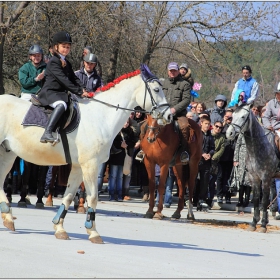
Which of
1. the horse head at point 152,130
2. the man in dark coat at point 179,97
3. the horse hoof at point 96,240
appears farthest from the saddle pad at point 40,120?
the man in dark coat at point 179,97

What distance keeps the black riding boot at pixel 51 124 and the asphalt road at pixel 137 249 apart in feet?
5.00

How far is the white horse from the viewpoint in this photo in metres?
11.1

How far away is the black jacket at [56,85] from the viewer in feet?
37.1

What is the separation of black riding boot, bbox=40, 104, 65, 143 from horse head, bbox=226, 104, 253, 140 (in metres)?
5.03

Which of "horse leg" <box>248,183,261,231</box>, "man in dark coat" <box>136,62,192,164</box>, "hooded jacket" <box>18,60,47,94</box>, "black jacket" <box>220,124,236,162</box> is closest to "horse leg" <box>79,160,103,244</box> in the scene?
"hooded jacket" <box>18,60,47,94</box>

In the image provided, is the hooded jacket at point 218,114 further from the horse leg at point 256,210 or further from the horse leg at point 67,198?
the horse leg at point 67,198

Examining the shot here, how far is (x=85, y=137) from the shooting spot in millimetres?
11109

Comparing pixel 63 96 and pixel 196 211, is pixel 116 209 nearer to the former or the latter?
pixel 196 211

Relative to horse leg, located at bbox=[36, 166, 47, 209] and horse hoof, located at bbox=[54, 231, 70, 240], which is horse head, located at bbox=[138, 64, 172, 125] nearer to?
horse hoof, located at bbox=[54, 231, 70, 240]

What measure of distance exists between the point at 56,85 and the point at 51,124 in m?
0.77

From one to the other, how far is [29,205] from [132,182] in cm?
673

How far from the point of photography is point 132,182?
76.3 ft

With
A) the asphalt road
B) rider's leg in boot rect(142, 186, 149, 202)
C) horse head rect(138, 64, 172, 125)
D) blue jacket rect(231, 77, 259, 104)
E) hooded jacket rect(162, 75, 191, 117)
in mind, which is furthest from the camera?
rider's leg in boot rect(142, 186, 149, 202)

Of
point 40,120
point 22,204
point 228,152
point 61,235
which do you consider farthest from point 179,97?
point 61,235
